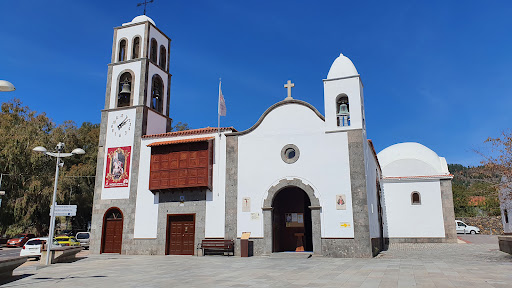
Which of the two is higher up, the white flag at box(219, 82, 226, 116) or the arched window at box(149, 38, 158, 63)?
the arched window at box(149, 38, 158, 63)

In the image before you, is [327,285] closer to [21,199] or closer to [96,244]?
[96,244]

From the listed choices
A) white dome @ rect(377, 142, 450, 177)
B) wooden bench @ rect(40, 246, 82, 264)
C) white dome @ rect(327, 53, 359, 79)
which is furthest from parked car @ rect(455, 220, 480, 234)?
wooden bench @ rect(40, 246, 82, 264)

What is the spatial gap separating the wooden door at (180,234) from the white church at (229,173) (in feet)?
0.17

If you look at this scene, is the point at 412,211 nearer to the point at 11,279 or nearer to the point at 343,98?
the point at 343,98

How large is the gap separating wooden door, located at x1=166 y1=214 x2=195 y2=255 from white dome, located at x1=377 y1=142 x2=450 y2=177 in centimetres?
1582

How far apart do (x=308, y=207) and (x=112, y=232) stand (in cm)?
1111

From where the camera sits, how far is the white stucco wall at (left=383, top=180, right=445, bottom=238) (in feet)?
85.4

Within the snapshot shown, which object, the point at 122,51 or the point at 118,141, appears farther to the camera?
the point at 122,51

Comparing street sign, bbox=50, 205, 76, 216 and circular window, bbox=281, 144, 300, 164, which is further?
circular window, bbox=281, 144, 300, 164

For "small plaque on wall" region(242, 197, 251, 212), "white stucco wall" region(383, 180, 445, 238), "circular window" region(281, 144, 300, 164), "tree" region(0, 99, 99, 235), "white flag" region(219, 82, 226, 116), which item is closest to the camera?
"circular window" region(281, 144, 300, 164)

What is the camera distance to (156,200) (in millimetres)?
20391

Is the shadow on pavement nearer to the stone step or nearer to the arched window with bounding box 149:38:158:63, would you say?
the stone step

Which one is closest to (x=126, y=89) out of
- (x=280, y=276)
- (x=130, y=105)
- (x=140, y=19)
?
(x=130, y=105)

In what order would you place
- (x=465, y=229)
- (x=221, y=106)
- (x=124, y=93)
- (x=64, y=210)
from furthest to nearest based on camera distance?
(x=465, y=229), (x=124, y=93), (x=221, y=106), (x=64, y=210)
